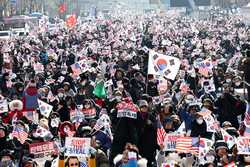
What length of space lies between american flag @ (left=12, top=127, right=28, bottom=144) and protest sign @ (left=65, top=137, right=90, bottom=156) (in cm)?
265

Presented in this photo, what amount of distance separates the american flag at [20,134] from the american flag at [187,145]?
3.32m

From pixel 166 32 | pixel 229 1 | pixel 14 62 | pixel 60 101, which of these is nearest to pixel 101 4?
pixel 229 1

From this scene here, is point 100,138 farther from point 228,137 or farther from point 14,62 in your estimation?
point 14,62

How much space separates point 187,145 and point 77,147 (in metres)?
1.72

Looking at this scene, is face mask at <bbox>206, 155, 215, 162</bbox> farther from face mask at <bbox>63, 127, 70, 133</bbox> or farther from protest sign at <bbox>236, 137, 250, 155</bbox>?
face mask at <bbox>63, 127, 70, 133</bbox>

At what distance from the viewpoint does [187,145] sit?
12961 mm

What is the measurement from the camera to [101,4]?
7190 inches

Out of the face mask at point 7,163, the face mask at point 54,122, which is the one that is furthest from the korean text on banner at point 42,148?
the face mask at point 54,122

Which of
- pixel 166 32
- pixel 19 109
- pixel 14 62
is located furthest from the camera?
pixel 166 32

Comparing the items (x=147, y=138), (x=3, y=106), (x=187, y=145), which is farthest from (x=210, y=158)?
(x=3, y=106)

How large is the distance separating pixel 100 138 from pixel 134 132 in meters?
0.98

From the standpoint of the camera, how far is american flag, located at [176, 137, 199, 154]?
42.4 ft

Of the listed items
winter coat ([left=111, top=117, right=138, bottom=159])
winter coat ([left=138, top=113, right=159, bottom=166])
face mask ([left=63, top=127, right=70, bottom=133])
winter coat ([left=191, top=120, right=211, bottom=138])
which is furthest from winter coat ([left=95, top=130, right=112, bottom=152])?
winter coat ([left=191, top=120, right=211, bottom=138])

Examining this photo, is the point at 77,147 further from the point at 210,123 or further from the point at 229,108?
the point at 229,108
